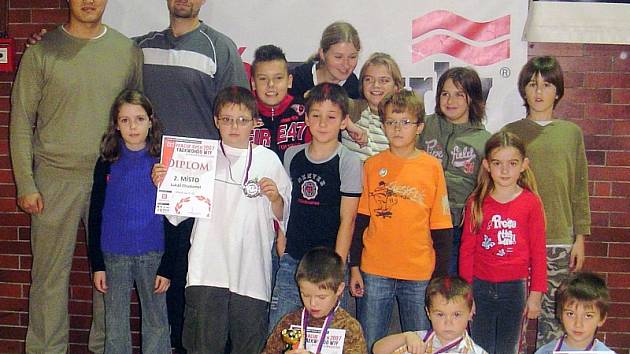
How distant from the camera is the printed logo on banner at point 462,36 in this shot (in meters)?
4.57

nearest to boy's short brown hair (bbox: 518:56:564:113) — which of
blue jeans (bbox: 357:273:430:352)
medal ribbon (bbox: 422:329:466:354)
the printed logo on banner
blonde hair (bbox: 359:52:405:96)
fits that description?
the printed logo on banner

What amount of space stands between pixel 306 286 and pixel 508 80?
83.1 inches

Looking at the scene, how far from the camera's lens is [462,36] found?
4.60 meters

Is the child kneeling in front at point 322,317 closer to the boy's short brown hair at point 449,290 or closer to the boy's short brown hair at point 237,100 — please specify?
the boy's short brown hair at point 449,290

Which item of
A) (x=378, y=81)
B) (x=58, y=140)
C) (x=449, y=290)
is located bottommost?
(x=449, y=290)

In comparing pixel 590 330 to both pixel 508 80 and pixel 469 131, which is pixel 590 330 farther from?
pixel 508 80

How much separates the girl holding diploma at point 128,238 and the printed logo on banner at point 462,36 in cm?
193

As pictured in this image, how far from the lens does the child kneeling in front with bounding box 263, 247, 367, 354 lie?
3.33 metres

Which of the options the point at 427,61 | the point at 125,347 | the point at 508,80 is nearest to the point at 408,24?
the point at 427,61

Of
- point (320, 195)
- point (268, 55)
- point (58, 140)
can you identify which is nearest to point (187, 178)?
point (320, 195)

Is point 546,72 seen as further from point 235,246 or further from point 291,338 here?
point 291,338

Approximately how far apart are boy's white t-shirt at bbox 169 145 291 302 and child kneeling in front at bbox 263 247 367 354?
304 mm

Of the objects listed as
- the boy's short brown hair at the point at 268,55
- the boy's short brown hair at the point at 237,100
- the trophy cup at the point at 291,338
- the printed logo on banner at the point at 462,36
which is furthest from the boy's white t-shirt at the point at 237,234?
the printed logo on banner at the point at 462,36

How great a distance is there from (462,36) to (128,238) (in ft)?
8.29
